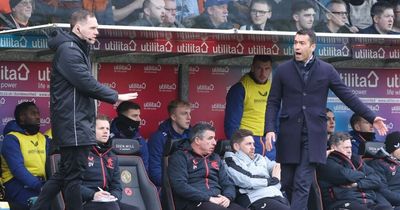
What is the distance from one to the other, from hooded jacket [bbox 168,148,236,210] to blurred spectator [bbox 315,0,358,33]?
1850 mm

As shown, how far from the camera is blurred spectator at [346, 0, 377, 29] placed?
14.3 metres

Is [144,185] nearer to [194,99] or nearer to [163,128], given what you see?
[163,128]

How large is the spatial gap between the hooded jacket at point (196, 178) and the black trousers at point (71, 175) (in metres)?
2.30

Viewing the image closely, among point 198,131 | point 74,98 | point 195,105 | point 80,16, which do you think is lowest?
point 198,131

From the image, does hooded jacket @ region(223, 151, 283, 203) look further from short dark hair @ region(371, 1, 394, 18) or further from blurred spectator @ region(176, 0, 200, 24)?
short dark hair @ region(371, 1, 394, 18)

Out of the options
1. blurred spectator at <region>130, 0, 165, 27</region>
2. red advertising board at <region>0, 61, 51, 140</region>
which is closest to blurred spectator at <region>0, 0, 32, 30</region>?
blurred spectator at <region>130, 0, 165, 27</region>

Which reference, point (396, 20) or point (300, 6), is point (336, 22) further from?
point (396, 20)

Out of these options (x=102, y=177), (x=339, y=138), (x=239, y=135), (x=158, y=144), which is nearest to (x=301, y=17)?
(x=239, y=135)

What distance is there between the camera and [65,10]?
505 inches

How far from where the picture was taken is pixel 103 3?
509 inches

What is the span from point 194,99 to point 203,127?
7.31 feet

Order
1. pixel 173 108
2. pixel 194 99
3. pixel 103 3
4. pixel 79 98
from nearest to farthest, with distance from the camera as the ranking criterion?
1. pixel 79 98
2. pixel 103 3
3. pixel 173 108
4. pixel 194 99

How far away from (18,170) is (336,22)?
3.79 meters

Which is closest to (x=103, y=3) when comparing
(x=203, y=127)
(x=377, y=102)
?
(x=203, y=127)
